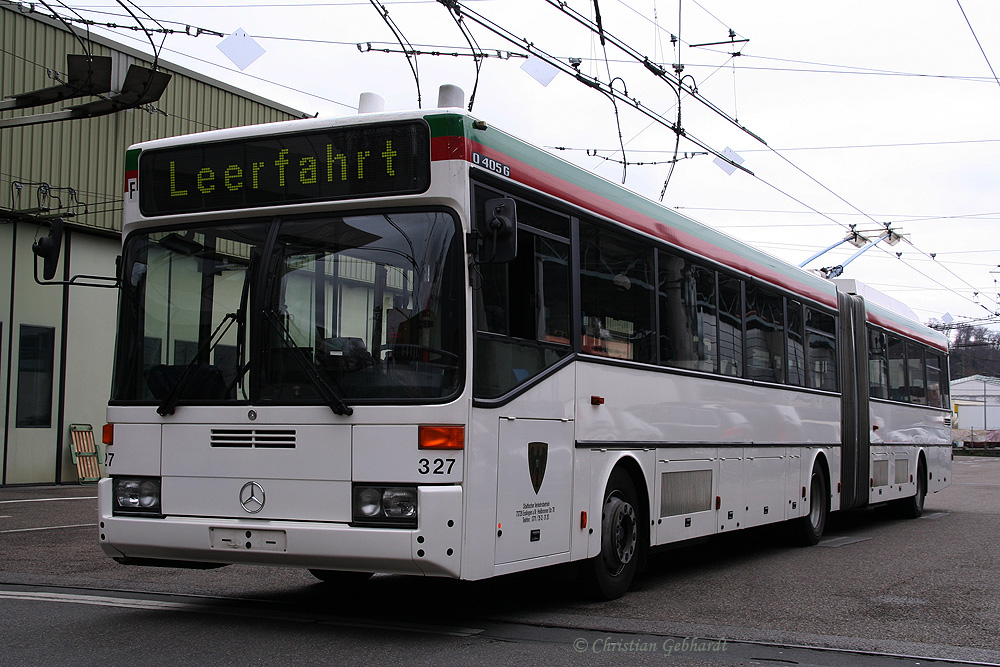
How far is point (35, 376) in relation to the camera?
2206 cm

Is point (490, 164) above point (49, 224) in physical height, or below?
below

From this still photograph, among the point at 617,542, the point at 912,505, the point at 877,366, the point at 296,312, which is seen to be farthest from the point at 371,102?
the point at 912,505

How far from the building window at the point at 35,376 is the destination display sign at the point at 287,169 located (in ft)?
51.6

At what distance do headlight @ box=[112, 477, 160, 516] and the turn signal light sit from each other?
190 centimetres

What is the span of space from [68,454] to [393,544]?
60.0 ft

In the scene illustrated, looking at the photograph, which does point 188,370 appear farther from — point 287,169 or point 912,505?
point 912,505

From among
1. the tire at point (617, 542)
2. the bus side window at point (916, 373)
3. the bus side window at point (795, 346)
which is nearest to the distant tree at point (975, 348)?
the bus side window at point (916, 373)

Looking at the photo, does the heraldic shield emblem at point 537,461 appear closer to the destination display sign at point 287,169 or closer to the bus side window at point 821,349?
the destination display sign at point 287,169

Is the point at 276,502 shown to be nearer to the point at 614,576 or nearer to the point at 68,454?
the point at 614,576

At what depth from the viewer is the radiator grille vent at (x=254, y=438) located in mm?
6801

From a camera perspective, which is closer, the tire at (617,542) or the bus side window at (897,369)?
the tire at (617,542)

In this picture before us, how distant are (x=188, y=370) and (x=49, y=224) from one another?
49.2 feet

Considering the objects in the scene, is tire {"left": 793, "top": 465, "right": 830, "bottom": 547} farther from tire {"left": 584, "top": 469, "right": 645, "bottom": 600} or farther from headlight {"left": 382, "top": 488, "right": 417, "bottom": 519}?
headlight {"left": 382, "top": 488, "right": 417, "bottom": 519}

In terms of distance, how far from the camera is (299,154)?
7.12 meters
